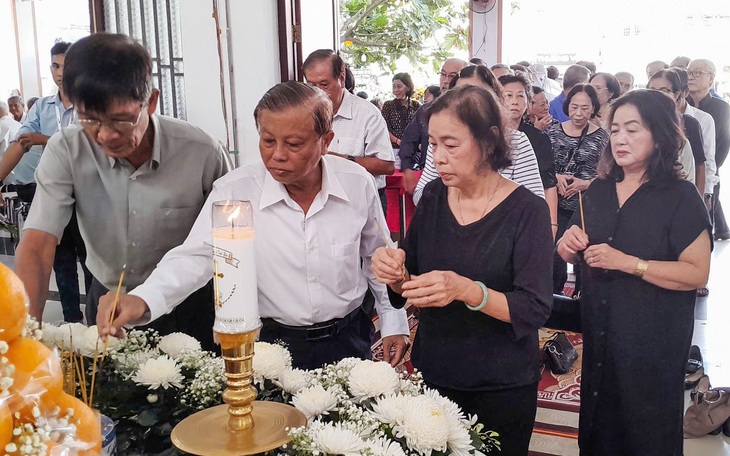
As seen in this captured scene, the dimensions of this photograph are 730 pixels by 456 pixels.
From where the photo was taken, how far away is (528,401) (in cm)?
161

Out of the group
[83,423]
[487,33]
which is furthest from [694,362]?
[487,33]

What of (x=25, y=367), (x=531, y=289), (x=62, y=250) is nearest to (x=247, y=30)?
(x=62, y=250)

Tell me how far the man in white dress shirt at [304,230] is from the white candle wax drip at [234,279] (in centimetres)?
73

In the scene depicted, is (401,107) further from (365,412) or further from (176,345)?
(365,412)

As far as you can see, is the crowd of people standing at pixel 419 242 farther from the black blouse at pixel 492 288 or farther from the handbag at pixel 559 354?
the handbag at pixel 559 354

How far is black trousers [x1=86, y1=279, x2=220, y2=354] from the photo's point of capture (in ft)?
5.62

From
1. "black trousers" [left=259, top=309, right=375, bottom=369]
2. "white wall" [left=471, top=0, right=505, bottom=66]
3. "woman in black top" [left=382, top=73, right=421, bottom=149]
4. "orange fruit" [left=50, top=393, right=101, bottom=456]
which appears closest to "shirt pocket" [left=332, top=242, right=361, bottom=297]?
"black trousers" [left=259, top=309, right=375, bottom=369]

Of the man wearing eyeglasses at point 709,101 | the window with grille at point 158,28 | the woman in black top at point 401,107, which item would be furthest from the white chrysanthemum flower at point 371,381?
the woman in black top at point 401,107

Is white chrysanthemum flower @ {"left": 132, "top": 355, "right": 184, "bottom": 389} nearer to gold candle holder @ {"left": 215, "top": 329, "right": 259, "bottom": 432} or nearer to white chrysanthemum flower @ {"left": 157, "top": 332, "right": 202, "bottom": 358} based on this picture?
white chrysanthemum flower @ {"left": 157, "top": 332, "right": 202, "bottom": 358}

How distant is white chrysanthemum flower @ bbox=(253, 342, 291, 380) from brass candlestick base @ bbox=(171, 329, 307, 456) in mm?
193

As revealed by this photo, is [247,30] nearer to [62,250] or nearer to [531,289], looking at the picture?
[62,250]

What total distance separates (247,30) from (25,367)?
11.5ft

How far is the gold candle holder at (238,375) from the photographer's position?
0.82m

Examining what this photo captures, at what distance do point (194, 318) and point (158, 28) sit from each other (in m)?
2.61
